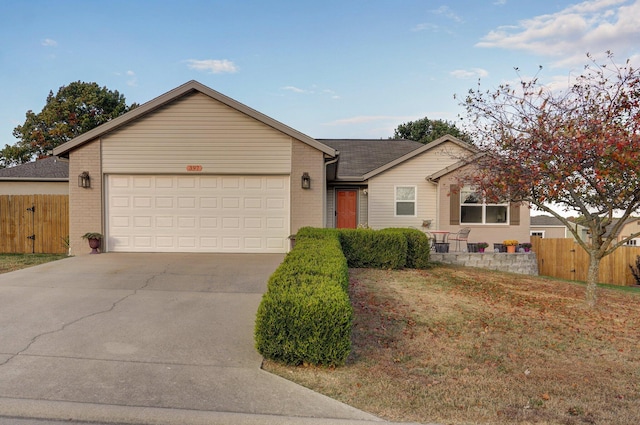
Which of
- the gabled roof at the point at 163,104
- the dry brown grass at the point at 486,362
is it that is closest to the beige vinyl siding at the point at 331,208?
the gabled roof at the point at 163,104

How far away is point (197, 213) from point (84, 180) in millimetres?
3231

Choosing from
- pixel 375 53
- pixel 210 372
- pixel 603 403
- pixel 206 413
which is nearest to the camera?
pixel 206 413

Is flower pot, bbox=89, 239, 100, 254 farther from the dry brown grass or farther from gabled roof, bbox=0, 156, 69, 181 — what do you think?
the dry brown grass

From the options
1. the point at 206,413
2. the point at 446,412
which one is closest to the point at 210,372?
the point at 206,413

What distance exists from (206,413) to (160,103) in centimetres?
1024

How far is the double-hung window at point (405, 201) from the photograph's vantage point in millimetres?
16672

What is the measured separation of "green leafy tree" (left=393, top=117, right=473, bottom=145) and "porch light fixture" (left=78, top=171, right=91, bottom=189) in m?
30.3

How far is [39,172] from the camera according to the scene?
1655cm

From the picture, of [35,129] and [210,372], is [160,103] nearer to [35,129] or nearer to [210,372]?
[210,372]

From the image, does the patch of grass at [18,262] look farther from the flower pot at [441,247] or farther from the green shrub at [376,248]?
the flower pot at [441,247]

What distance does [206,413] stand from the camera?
330cm

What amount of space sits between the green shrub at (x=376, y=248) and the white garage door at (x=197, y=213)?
2094 millimetres

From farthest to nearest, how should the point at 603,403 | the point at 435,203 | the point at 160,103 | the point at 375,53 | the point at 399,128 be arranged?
the point at 399,128
the point at 435,203
the point at 375,53
the point at 160,103
the point at 603,403

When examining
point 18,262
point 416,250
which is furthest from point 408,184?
point 18,262
